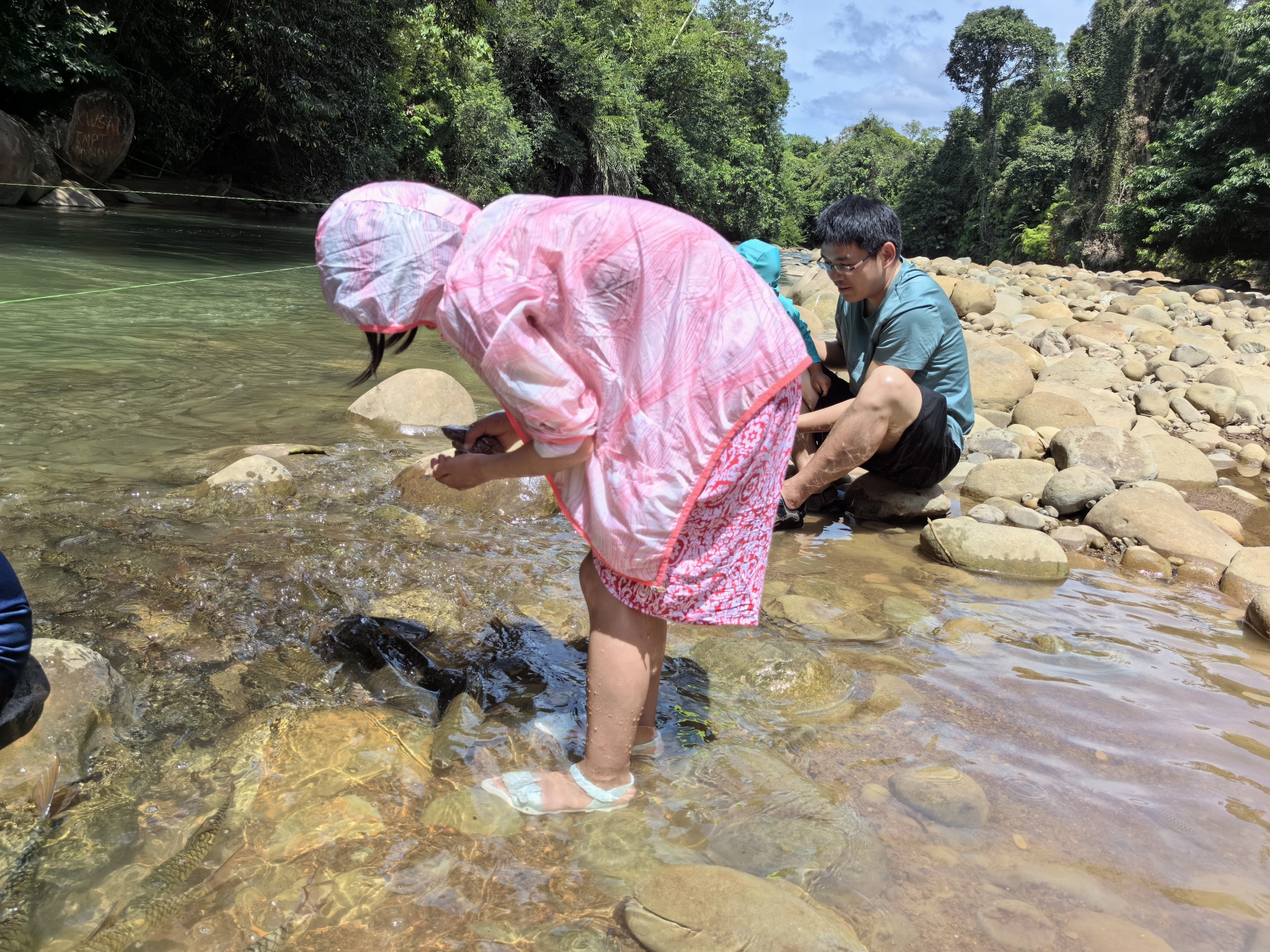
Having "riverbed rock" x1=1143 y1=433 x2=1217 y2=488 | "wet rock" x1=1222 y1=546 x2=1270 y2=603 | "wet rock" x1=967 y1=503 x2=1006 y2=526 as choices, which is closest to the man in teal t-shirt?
"wet rock" x1=967 y1=503 x2=1006 y2=526

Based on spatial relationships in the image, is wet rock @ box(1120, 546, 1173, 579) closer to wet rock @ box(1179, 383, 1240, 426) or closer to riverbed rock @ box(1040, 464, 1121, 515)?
riverbed rock @ box(1040, 464, 1121, 515)

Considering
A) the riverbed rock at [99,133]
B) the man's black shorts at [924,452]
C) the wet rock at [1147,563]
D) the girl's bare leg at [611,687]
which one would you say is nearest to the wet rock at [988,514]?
the man's black shorts at [924,452]

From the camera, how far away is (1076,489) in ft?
14.5

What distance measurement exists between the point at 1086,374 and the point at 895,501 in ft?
Result: 14.2

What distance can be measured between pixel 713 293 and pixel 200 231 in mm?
14745

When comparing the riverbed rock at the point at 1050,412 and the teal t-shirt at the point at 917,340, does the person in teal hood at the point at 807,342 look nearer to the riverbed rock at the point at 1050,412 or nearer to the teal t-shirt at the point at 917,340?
the teal t-shirt at the point at 917,340

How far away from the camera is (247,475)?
349 cm

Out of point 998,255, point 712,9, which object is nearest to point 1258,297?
point 998,255

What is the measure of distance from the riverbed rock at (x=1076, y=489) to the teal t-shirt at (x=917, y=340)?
0.66m

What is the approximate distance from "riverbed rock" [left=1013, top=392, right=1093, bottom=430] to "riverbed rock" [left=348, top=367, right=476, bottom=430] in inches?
143

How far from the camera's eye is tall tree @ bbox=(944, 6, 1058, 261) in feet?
143

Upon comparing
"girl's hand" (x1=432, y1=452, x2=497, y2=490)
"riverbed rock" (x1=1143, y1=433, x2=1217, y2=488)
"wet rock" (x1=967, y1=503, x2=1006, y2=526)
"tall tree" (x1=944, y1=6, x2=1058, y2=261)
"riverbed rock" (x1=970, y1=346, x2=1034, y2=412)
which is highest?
"tall tree" (x1=944, y1=6, x2=1058, y2=261)

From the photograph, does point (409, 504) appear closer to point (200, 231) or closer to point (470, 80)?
point (200, 231)

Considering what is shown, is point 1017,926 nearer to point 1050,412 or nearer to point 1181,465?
point 1181,465
